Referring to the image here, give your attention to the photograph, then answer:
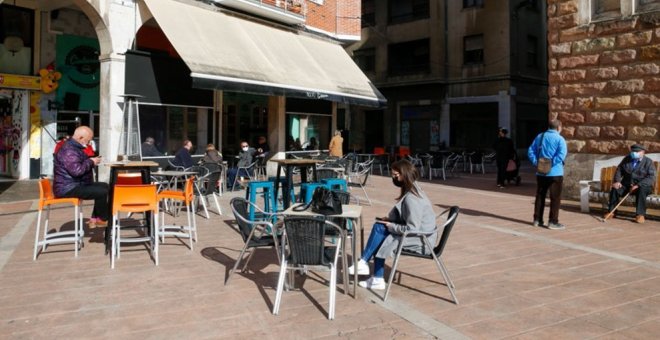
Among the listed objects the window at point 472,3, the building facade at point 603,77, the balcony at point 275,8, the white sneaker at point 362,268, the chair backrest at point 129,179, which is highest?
the window at point 472,3

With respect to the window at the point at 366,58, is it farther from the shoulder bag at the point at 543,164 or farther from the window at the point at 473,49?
the shoulder bag at the point at 543,164

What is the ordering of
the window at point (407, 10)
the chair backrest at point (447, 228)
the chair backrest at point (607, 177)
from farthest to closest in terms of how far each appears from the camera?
the window at point (407, 10)
the chair backrest at point (607, 177)
the chair backrest at point (447, 228)

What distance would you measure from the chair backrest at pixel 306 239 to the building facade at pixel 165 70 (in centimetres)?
784

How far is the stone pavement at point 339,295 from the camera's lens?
3.79 metres

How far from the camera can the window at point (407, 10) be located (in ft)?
97.6

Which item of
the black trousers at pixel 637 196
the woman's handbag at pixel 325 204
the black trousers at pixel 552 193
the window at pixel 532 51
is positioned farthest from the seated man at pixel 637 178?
the window at pixel 532 51

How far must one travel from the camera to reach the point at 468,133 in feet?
92.3

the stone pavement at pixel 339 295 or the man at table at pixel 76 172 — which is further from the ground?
the man at table at pixel 76 172

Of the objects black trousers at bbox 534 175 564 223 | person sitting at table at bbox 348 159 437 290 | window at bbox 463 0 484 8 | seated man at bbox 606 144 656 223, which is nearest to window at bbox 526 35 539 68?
window at bbox 463 0 484 8

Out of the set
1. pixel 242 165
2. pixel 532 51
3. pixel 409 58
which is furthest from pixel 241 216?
pixel 409 58

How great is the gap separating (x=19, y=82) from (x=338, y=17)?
10.5m

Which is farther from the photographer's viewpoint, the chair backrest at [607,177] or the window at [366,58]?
the window at [366,58]

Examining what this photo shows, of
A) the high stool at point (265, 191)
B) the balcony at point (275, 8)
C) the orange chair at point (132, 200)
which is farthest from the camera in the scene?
the balcony at point (275, 8)

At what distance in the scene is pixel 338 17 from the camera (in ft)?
62.6
